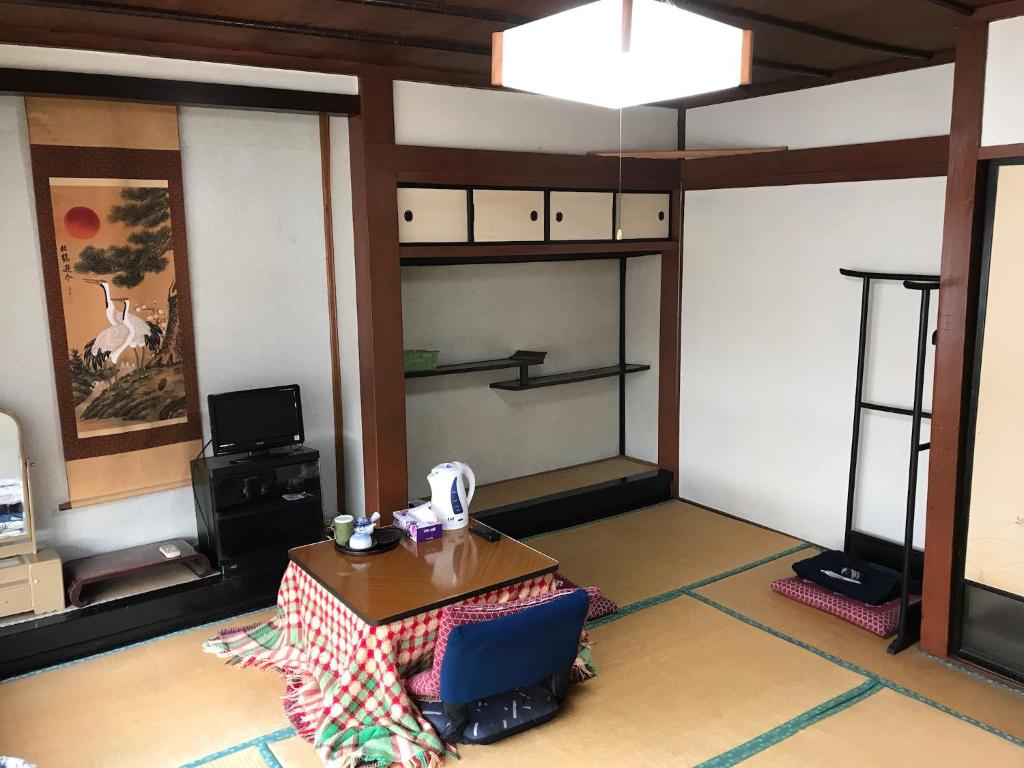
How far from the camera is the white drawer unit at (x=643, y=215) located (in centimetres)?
542

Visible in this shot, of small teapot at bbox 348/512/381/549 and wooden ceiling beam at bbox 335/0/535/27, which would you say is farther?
small teapot at bbox 348/512/381/549

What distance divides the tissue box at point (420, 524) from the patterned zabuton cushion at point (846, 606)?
1906 millimetres

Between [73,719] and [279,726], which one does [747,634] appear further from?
[73,719]

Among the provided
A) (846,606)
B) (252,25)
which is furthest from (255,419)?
(846,606)

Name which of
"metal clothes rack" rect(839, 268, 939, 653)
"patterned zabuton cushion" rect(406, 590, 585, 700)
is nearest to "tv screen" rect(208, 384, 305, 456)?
"patterned zabuton cushion" rect(406, 590, 585, 700)

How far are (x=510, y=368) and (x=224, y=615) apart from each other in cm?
248

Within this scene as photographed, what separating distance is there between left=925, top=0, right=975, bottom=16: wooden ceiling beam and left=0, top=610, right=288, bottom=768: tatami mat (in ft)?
12.3

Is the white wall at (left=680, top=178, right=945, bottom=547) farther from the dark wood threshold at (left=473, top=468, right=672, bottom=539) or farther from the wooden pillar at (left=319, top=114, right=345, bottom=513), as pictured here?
the wooden pillar at (left=319, top=114, right=345, bottom=513)

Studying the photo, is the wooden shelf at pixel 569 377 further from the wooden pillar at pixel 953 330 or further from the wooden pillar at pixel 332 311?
the wooden pillar at pixel 953 330

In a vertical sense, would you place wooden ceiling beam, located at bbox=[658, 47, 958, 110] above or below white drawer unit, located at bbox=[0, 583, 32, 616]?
above

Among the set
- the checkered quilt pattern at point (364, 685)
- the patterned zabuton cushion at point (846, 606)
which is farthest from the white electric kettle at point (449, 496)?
the patterned zabuton cushion at point (846, 606)

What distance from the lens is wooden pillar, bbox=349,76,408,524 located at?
4414 millimetres

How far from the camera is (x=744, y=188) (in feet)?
17.4

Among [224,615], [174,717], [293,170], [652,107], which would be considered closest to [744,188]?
[652,107]
